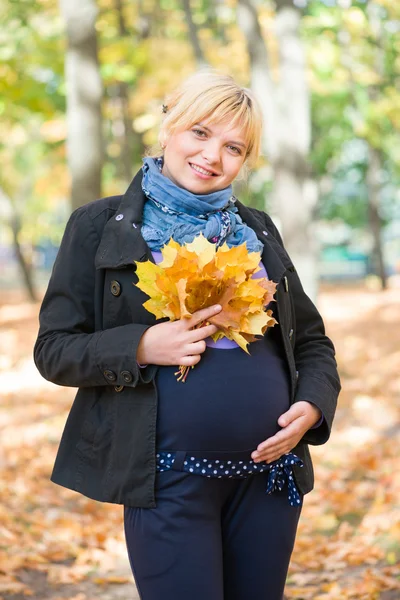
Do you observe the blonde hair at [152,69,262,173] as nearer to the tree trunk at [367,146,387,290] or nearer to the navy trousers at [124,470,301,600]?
the navy trousers at [124,470,301,600]

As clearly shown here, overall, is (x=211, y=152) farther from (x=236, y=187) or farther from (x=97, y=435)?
(x=236, y=187)

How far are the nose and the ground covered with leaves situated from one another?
286 cm

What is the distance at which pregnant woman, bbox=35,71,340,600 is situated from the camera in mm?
2271

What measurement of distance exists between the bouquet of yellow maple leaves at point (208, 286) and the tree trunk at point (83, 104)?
5207mm

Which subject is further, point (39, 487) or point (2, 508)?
point (39, 487)

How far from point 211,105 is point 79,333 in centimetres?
77

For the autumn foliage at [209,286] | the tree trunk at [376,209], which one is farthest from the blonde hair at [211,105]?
the tree trunk at [376,209]

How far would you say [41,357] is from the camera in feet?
7.92

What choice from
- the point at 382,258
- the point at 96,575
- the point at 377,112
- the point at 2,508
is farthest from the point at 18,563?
the point at 382,258

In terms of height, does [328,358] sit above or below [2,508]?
above

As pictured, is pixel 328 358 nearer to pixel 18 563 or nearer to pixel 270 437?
pixel 270 437

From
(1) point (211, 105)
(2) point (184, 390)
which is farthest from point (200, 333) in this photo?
(1) point (211, 105)

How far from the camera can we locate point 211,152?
2457 millimetres

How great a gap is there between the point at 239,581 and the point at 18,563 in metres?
2.82
